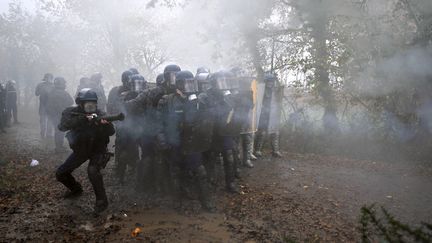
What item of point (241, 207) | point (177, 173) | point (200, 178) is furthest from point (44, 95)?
point (241, 207)

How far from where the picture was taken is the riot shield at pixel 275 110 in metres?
9.98

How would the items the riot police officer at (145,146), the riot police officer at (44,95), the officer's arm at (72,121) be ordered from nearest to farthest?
the officer's arm at (72,121)
the riot police officer at (145,146)
the riot police officer at (44,95)

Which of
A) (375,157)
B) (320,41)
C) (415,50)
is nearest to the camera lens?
(415,50)

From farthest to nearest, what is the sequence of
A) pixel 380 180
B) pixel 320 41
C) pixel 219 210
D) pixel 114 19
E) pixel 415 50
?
1. pixel 114 19
2. pixel 320 41
3. pixel 415 50
4. pixel 380 180
5. pixel 219 210

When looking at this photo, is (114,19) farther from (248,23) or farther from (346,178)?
(346,178)

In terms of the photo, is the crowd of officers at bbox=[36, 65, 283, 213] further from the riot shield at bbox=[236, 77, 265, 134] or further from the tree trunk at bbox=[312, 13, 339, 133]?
the tree trunk at bbox=[312, 13, 339, 133]

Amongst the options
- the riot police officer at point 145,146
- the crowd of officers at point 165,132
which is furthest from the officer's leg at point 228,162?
the riot police officer at point 145,146

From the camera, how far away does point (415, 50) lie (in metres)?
9.59

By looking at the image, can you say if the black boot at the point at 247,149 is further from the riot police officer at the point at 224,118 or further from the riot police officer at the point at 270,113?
the riot police officer at the point at 224,118

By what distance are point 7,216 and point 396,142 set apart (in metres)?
9.37

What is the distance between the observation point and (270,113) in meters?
9.94

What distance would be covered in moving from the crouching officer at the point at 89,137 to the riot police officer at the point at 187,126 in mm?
872

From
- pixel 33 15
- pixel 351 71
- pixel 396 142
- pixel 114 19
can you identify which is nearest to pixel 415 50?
pixel 351 71

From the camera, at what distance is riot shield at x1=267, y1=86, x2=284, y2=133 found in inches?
393
